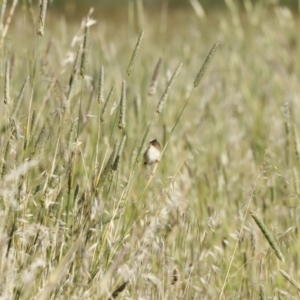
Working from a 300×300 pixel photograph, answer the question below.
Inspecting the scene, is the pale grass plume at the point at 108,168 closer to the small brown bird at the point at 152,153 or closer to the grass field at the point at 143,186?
the grass field at the point at 143,186

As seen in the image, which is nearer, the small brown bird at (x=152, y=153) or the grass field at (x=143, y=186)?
the grass field at (x=143, y=186)

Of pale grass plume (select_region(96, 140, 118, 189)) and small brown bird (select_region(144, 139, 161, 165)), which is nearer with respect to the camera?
pale grass plume (select_region(96, 140, 118, 189))

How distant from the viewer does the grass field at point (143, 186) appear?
1.04m

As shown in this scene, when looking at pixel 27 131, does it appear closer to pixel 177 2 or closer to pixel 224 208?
pixel 224 208

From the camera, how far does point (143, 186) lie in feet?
5.72

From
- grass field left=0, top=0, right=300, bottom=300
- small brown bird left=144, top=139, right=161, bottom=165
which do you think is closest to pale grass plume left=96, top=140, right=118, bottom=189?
grass field left=0, top=0, right=300, bottom=300

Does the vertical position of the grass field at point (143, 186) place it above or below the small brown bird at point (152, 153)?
below

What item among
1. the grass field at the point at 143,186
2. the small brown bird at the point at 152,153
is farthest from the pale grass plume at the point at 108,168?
the small brown bird at the point at 152,153

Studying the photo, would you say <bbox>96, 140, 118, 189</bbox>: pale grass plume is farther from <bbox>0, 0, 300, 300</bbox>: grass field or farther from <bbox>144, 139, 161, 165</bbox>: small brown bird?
<bbox>144, 139, 161, 165</bbox>: small brown bird

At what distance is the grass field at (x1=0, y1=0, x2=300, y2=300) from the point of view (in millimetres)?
1042

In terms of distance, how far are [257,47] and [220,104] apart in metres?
1.73

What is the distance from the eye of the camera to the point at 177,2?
20906 mm

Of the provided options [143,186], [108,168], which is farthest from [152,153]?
[143,186]

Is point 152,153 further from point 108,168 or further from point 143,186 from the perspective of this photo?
point 143,186
